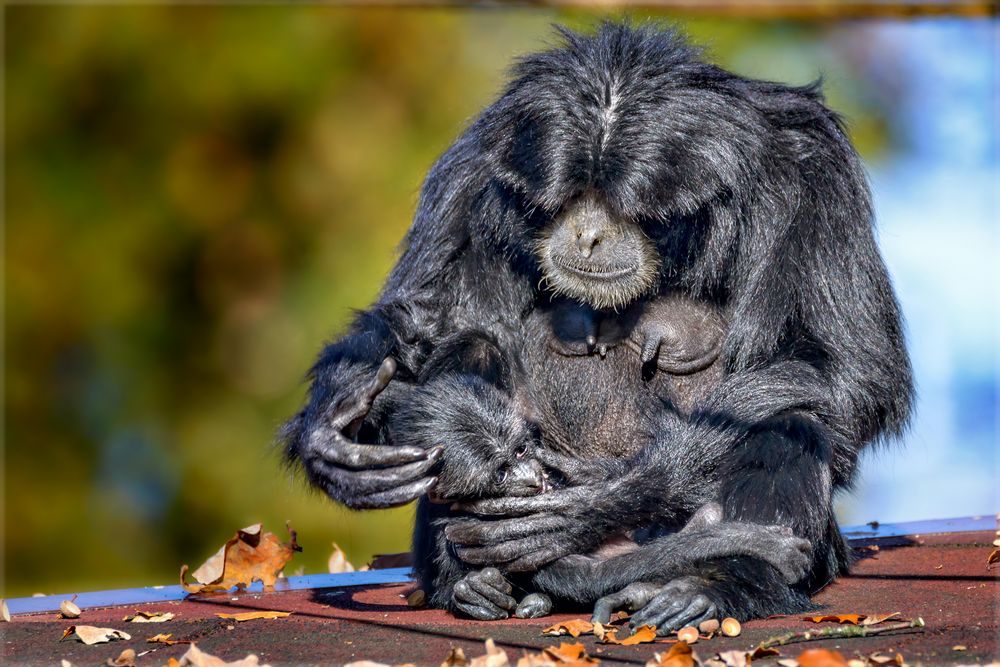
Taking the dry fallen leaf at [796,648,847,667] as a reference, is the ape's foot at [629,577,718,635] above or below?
above

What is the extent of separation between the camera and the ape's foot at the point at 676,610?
450cm

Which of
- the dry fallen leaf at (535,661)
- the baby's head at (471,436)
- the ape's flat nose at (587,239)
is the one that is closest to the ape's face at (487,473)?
the baby's head at (471,436)

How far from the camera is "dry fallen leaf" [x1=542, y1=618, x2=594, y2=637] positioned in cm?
455

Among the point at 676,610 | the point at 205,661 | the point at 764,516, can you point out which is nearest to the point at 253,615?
the point at 205,661

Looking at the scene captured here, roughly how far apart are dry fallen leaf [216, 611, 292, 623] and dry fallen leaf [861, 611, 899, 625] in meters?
2.53

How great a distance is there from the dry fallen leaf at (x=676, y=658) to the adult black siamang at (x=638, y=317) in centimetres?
79

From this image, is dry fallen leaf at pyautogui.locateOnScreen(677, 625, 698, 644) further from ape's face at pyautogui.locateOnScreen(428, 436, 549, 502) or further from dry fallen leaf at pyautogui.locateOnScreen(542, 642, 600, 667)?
ape's face at pyautogui.locateOnScreen(428, 436, 549, 502)

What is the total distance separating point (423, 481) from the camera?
5.02 metres

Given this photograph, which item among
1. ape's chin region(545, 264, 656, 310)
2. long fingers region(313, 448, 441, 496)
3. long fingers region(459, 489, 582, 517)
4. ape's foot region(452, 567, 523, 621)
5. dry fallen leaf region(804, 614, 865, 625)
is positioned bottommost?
dry fallen leaf region(804, 614, 865, 625)

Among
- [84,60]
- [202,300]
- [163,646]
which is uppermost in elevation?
[84,60]

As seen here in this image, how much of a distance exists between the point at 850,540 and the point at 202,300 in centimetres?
1064

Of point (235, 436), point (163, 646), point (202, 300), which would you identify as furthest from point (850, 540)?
point (202, 300)

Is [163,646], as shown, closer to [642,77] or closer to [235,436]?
[642,77]

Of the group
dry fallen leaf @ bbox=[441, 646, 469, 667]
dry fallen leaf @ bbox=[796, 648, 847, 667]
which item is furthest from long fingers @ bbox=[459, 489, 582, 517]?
dry fallen leaf @ bbox=[796, 648, 847, 667]
